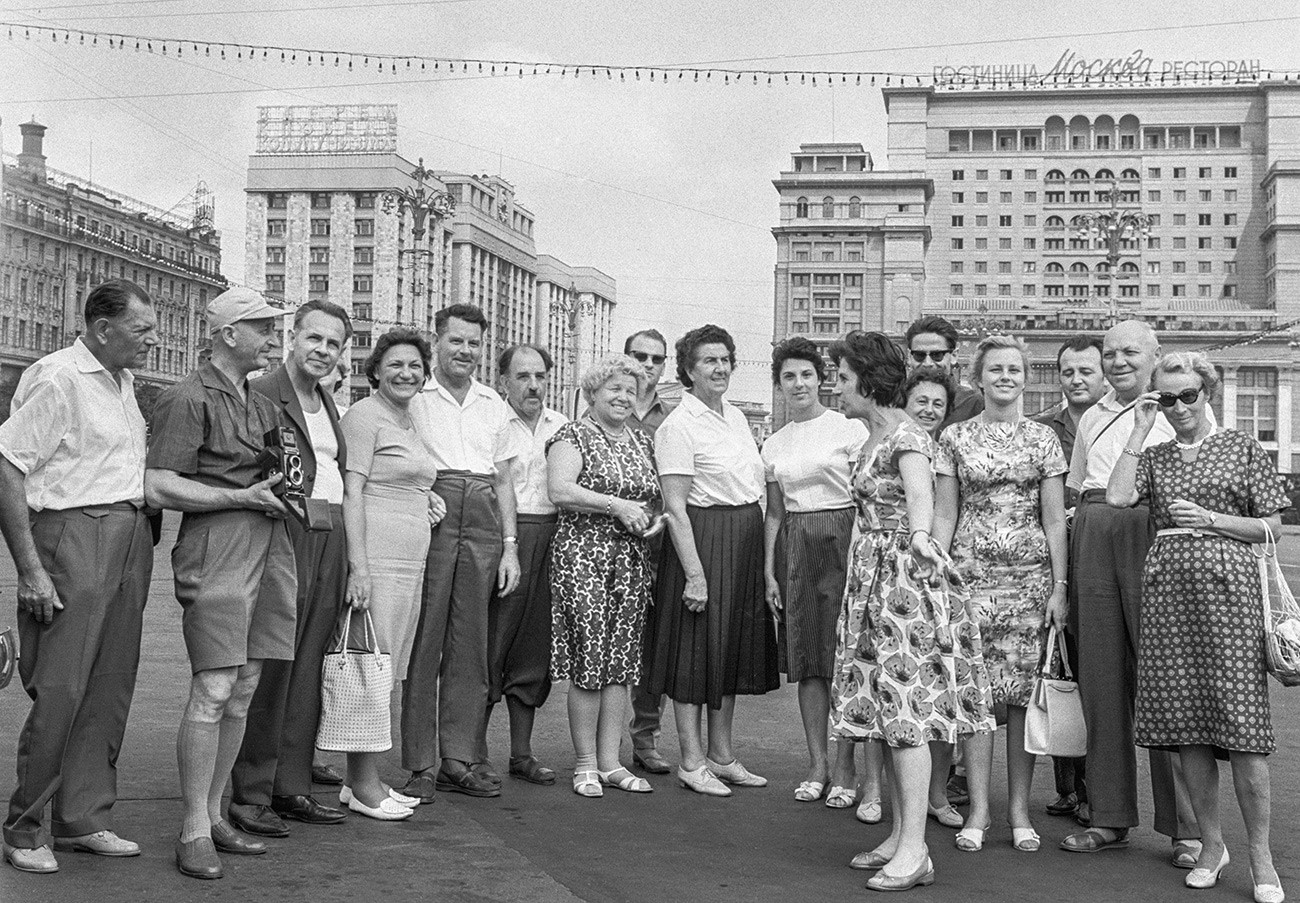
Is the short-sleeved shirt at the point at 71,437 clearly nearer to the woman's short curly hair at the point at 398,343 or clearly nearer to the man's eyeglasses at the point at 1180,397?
the woman's short curly hair at the point at 398,343

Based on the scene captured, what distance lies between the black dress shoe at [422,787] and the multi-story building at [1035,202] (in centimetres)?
9682

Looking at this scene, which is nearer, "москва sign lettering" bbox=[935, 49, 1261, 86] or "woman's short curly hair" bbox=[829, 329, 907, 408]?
"woman's short curly hair" bbox=[829, 329, 907, 408]

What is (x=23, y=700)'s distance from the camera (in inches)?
294

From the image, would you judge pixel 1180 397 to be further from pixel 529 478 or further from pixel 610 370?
pixel 529 478

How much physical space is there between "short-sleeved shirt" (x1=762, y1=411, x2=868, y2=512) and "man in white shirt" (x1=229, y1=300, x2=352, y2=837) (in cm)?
198

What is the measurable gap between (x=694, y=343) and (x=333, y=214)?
323ft

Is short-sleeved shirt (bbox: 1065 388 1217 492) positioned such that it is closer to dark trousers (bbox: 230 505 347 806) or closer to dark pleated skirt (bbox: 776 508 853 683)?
dark pleated skirt (bbox: 776 508 853 683)

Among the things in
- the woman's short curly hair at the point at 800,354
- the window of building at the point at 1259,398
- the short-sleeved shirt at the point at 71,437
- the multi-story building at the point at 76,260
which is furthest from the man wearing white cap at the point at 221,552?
the window of building at the point at 1259,398

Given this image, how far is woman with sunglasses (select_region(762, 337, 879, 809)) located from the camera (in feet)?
19.4

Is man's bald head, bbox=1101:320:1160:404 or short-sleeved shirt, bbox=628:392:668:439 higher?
man's bald head, bbox=1101:320:1160:404

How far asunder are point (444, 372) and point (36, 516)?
191 centimetres

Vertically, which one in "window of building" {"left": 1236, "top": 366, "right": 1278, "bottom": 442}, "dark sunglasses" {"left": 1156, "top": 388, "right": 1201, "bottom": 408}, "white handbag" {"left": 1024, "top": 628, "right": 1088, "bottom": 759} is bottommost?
"white handbag" {"left": 1024, "top": 628, "right": 1088, "bottom": 759}

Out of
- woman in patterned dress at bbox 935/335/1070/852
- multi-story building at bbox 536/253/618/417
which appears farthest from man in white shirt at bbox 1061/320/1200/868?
multi-story building at bbox 536/253/618/417

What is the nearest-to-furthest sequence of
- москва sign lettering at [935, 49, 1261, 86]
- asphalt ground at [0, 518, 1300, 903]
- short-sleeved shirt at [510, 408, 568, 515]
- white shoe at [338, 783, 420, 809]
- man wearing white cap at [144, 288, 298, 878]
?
asphalt ground at [0, 518, 1300, 903] < man wearing white cap at [144, 288, 298, 878] < white shoe at [338, 783, 420, 809] < short-sleeved shirt at [510, 408, 568, 515] < москва sign lettering at [935, 49, 1261, 86]
